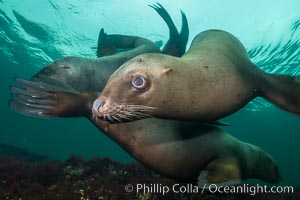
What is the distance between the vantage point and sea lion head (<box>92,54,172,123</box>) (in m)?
2.39

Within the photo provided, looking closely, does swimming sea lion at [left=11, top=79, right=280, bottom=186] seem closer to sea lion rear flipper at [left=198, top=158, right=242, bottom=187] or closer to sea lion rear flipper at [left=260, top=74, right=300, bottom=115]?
sea lion rear flipper at [left=198, top=158, right=242, bottom=187]

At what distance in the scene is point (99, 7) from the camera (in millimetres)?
15016

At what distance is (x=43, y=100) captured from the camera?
11.4ft

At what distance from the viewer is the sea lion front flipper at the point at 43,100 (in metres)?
3.42

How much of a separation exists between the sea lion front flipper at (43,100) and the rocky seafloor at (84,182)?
5.59ft

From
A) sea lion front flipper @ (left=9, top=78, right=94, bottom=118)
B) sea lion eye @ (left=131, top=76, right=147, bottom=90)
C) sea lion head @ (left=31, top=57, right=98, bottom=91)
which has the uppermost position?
sea lion eye @ (left=131, top=76, right=147, bottom=90)

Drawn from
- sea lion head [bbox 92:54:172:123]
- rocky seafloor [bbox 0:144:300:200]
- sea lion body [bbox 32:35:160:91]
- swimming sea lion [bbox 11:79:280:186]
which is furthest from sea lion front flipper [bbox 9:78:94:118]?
rocky seafloor [bbox 0:144:300:200]

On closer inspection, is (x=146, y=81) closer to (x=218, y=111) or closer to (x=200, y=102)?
(x=200, y=102)

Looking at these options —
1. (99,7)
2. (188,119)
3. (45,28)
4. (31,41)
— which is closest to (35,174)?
(188,119)

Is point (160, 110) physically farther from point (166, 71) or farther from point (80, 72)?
point (80, 72)

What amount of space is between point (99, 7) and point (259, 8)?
8.04m

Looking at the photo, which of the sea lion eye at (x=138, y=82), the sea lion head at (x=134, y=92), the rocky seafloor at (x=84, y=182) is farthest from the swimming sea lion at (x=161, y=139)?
the sea lion eye at (x=138, y=82)

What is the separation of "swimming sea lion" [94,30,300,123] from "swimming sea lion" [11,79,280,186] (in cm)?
82

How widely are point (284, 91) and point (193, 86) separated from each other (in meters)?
1.46
